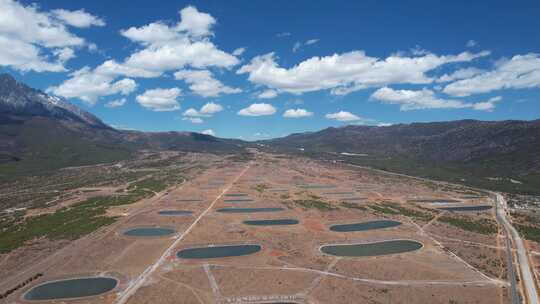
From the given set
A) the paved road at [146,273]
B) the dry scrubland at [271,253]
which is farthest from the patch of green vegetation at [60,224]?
the paved road at [146,273]

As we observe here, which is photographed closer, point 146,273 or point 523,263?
point 146,273

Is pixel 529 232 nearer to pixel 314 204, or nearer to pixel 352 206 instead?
pixel 352 206

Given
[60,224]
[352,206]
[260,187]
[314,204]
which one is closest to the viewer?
[60,224]

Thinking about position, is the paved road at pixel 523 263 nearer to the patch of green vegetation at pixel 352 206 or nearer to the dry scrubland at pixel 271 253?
the dry scrubland at pixel 271 253

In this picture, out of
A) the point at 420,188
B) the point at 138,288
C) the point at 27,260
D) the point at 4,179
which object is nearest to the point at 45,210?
the point at 27,260

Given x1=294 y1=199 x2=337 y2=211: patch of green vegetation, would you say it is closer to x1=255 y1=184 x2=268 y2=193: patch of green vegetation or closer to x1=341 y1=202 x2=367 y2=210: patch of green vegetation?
x1=341 y1=202 x2=367 y2=210: patch of green vegetation

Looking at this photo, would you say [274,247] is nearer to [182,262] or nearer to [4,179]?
[182,262]

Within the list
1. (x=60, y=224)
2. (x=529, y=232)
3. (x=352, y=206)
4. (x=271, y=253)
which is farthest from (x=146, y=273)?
(x=529, y=232)
